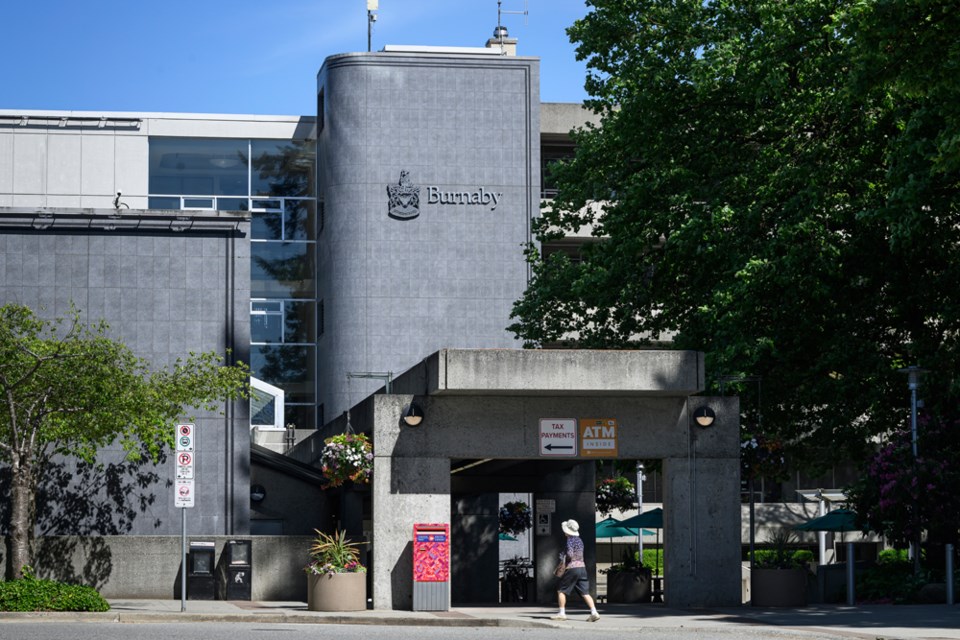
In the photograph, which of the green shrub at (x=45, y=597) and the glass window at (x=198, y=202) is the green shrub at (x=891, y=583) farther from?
the glass window at (x=198, y=202)

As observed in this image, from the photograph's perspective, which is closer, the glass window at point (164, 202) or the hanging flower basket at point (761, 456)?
the hanging flower basket at point (761, 456)

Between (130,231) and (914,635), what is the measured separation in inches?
749

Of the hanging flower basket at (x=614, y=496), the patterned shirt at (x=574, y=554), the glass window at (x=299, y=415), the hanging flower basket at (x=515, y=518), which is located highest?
the glass window at (x=299, y=415)

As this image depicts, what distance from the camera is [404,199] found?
53281mm

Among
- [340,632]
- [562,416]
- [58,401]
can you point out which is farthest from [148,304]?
[340,632]

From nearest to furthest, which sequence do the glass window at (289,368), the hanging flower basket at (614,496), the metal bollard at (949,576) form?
the metal bollard at (949,576)
the hanging flower basket at (614,496)
the glass window at (289,368)

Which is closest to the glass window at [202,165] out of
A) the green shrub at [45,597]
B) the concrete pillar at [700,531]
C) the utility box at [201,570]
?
the utility box at [201,570]

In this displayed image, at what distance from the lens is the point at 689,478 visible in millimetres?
26156

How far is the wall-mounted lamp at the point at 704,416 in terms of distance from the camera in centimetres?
2609

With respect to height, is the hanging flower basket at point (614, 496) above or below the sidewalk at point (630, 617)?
above

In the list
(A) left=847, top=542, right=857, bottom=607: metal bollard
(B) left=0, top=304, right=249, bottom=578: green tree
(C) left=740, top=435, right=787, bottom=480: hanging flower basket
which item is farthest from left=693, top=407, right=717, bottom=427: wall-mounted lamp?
(B) left=0, top=304, right=249, bottom=578: green tree

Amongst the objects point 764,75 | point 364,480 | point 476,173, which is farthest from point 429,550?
point 476,173

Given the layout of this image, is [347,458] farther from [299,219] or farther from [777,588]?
[299,219]

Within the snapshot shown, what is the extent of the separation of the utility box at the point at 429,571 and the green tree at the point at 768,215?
8266mm
